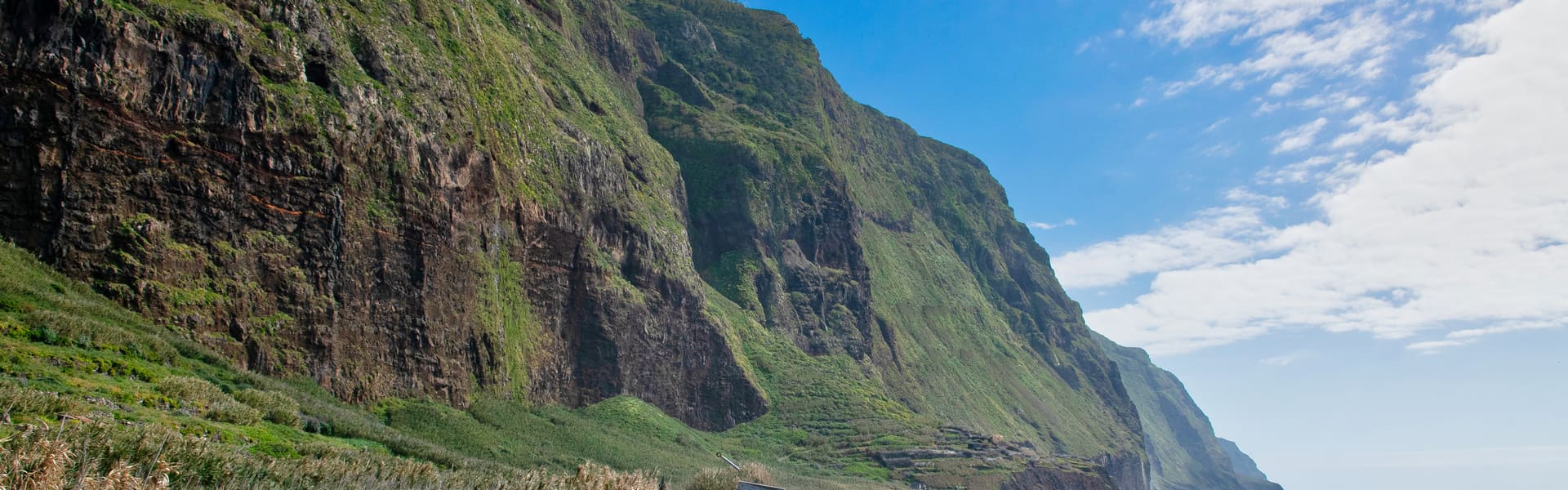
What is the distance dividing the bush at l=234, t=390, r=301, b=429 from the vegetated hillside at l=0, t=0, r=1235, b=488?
21.5ft

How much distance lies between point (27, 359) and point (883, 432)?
85089 millimetres

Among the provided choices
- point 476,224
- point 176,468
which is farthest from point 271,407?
point 176,468

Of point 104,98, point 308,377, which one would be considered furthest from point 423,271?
point 104,98

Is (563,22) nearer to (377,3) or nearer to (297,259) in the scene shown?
(377,3)

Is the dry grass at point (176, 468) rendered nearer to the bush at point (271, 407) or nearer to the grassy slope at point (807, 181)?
the bush at point (271, 407)

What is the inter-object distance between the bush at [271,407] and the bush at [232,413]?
1.51m

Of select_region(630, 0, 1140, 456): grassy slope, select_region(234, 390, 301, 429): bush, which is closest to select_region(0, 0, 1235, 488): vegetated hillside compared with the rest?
select_region(630, 0, 1140, 456): grassy slope

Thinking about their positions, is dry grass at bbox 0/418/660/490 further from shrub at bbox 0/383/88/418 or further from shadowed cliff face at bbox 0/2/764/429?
shadowed cliff face at bbox 0/2/764/429

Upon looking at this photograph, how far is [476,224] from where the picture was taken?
232 ft

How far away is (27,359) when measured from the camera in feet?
114

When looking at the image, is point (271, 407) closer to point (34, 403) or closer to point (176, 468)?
point (34, 403)

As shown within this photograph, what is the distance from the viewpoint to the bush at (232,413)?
125ft

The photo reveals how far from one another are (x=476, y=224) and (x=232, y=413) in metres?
33.0

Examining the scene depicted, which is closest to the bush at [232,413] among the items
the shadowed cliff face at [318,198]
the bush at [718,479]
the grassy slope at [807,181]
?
the shadowed cliff face at [318,198]
